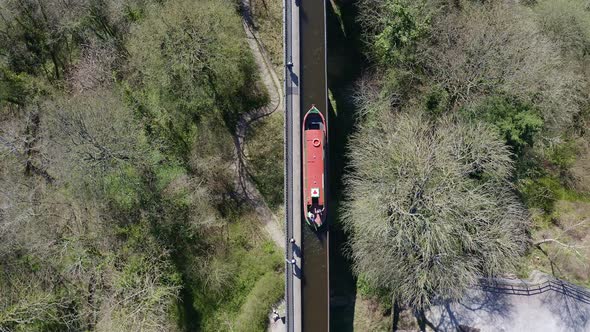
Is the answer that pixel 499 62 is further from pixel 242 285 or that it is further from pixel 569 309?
pixel 242 285

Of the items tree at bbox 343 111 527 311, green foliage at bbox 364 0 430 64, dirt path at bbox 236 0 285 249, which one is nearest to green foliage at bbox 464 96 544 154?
tree at bbox 343 111 527 311

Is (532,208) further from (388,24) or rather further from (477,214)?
(388,24)

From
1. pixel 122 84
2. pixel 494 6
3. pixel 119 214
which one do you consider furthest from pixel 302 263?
pixel 494 6

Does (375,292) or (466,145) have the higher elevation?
(466,145)

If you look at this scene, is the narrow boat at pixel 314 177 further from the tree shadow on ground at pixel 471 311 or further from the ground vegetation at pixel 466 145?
the tree shadow on ground at pixel 471 311

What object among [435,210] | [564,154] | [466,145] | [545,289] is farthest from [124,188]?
[564,154]

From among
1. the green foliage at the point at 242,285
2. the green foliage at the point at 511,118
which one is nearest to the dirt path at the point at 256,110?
the green foliage at the point at 242,285
